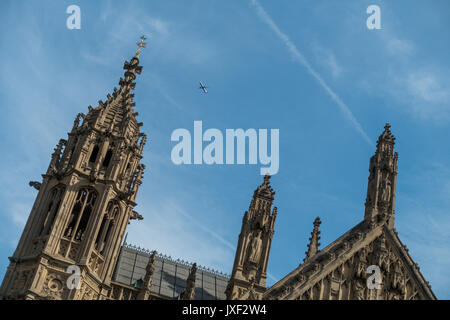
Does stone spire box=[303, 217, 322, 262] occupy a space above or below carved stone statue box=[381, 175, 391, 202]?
below

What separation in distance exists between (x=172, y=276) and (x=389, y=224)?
18.7m

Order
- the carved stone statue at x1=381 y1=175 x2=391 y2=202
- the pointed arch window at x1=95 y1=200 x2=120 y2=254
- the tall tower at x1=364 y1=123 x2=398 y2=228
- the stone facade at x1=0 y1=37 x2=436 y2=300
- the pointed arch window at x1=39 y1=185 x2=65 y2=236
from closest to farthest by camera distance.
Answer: the stone facade at x1=0 y1=37 x2=436 y2=300 → the tall tower at x1=364 y1=123 x2=398 y2=228 → the carved stone statue at x1=381 y1=175 x2=391 y2=202 → the pointed arch window at x1=39 y1=185 x2=65 y2=236 → the pointed arch window at x1=95 y1=200 x2=120 y2=254

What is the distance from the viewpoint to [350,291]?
30938 mm

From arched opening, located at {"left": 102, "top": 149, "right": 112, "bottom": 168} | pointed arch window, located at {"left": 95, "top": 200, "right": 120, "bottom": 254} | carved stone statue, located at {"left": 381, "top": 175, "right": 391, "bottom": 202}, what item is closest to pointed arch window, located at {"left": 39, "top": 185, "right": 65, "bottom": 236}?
pointed arch window, located at {"left": 95, "top": 200, "right": 120, "bottom": 254}

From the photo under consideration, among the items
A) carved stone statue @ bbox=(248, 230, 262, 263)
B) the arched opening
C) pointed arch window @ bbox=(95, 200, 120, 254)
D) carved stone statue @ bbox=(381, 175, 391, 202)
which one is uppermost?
the arched opening

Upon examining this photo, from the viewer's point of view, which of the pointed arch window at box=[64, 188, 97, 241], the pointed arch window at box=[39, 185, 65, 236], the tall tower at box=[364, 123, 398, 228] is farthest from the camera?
the pointed arch window at box=[64, 188, 97, 241]

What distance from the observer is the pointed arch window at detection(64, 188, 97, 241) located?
123ft

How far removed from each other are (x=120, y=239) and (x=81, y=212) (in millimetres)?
2976

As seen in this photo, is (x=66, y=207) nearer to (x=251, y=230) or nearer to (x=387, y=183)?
(x=251, y=230)

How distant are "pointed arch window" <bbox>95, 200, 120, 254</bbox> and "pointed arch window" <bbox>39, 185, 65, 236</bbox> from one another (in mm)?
2748

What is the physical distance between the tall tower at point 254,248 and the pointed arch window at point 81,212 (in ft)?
34.3

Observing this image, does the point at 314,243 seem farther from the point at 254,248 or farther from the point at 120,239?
the point at 120,239

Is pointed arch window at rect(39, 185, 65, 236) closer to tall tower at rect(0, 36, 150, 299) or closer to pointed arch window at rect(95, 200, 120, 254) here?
tall tower at rect(0, 36, 150, 299)
